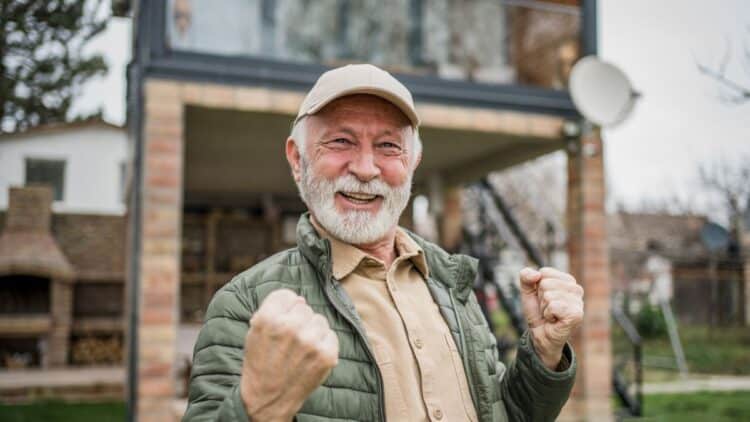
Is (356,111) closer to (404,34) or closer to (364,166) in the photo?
(364,166)

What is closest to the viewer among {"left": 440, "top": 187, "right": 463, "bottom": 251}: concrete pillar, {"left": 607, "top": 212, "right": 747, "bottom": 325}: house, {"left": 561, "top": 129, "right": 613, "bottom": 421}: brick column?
{"left": 561, "top": 129, "right": 613, "bottom": 421}: brick column

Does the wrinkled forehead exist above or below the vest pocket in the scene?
above

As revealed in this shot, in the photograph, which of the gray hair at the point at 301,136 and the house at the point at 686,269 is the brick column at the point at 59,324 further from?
the house at the point at 686,269

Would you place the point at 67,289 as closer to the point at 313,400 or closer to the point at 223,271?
the point at 223,271

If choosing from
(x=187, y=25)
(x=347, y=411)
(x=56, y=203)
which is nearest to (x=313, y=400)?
(x=347, y=411)

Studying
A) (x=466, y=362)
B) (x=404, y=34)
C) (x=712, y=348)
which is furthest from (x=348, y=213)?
(x=712, y=348)

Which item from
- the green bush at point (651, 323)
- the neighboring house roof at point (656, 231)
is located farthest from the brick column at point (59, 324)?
the neighboring house roof at point (656, 231)

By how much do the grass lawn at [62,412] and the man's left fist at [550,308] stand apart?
6514 mm

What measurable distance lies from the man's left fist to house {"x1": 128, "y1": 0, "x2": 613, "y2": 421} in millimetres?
3924

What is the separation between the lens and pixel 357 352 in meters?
1.46

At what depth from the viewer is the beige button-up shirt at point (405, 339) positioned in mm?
1481

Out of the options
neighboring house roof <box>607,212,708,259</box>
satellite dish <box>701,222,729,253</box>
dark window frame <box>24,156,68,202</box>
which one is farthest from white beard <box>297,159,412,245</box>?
neighboring house roof <box>607,212,708,259</box>

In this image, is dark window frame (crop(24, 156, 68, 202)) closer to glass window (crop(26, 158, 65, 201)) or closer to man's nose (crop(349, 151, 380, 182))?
glass window (crop(26, 158, 65, 201))

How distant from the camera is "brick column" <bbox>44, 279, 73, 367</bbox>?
10.7 meters
